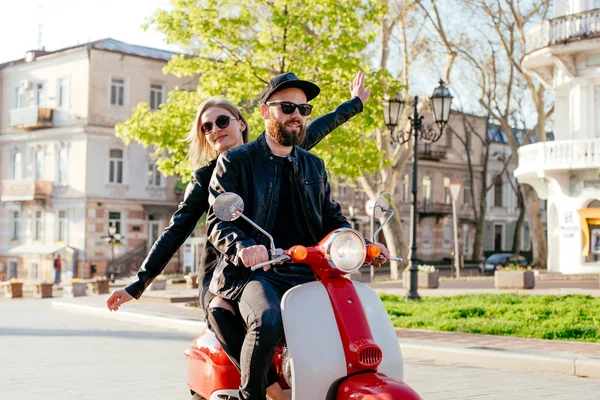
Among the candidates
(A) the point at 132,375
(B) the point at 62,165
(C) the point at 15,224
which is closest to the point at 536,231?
(B) the point at 62,165

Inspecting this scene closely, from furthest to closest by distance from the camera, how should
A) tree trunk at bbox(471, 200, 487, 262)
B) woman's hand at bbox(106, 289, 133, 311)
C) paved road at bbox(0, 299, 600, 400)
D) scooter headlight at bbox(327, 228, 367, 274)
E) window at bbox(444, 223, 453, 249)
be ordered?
window at bbox(444, 223, 453, 249) → tree trunk at bbox(471, 200, 487, 262) → paved road at bbox(0, 299, 600, 400) → woman's hand at bbox(106, 289, 133, 311) → scooter headlight at bbox(327, 228, 367, 274)

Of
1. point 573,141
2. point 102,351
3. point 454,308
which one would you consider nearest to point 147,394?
point 102,351

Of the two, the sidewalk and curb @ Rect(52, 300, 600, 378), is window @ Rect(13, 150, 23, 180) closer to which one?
the sidewalk

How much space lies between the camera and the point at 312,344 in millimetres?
3787

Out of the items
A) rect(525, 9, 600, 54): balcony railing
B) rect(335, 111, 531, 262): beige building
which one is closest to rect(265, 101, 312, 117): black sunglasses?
rect(525, 9, 600, 54): balcony railing

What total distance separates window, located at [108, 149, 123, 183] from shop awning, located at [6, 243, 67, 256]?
13.4ft

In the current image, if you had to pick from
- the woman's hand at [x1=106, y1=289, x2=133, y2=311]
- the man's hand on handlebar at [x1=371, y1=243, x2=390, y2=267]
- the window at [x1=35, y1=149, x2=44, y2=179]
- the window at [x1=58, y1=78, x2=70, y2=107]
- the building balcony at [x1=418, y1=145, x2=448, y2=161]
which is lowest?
the woman's hand at [x1=106, y1=289, x2=133, y2=311]

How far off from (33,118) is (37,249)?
21.9 ft

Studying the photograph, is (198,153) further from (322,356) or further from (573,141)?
(573,141)

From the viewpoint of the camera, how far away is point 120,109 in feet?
142

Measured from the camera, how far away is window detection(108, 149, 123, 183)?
141 ft

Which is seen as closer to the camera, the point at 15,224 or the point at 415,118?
the point at 415,118

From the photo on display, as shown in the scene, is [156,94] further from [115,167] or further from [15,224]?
[15,224]

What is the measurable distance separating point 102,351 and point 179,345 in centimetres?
116
